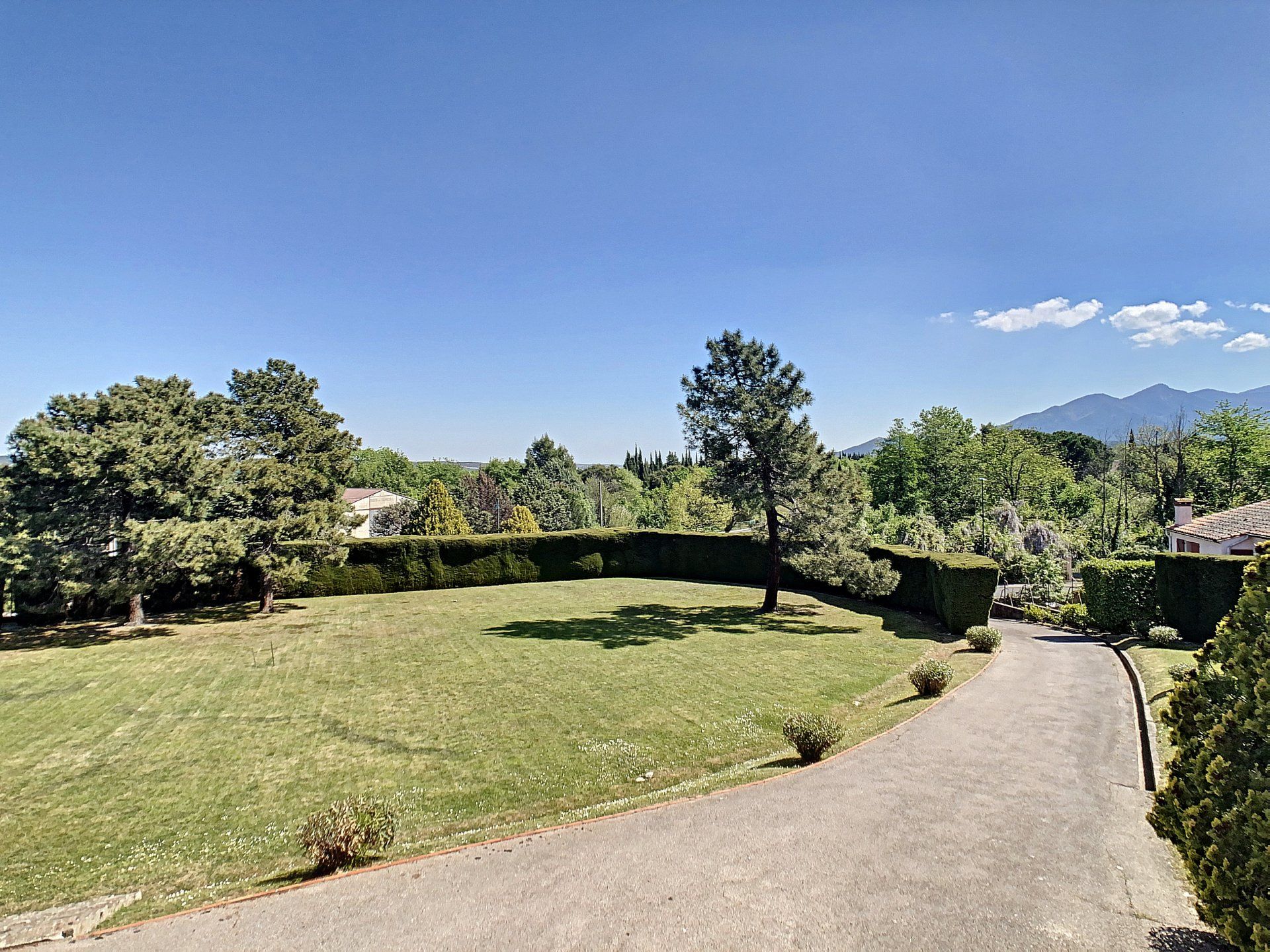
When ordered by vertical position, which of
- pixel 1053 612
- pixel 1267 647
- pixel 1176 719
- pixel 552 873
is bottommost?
pixel 1053 612

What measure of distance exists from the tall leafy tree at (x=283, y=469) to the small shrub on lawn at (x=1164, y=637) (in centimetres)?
2766

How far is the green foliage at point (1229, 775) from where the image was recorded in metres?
3.84

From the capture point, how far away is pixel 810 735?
8992mm

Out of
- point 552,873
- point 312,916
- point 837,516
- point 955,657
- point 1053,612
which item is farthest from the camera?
point 1053,612

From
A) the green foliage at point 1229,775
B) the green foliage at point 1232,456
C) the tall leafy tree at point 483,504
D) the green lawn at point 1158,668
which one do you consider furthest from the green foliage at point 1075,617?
the tall leafy tree at point 483,504

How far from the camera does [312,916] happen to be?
5410 mm

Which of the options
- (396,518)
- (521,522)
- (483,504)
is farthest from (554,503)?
(396,518)

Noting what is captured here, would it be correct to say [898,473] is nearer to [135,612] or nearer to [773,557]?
[773,557]

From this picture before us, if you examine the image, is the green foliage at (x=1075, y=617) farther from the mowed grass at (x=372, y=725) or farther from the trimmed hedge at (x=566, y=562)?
the mowed grass at (x=372, y=725)

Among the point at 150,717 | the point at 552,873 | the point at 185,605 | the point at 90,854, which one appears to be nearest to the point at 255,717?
the point at 150,717

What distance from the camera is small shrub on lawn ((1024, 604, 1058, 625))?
2328 cm

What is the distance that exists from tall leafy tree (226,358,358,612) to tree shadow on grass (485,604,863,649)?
9.18 meters

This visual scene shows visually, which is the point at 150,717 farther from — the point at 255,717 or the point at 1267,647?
the point at 1267,647

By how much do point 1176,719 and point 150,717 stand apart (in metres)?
16.0
